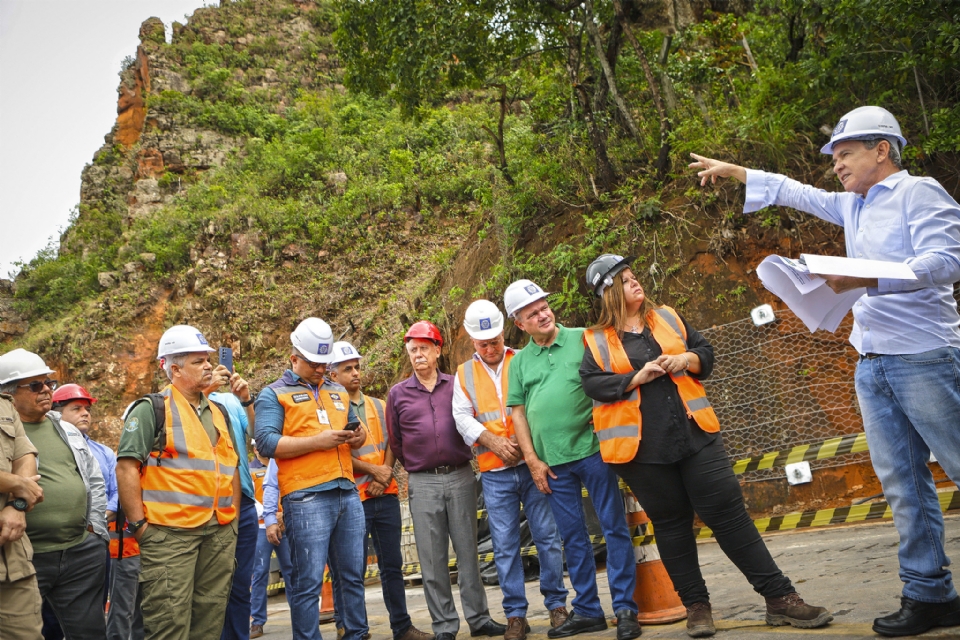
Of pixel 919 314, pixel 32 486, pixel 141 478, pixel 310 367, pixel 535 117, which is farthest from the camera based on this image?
pixel 535 117

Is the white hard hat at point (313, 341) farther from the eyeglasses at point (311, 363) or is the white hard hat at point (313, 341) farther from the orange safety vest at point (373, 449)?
the orange safety vest at point (373, 449)

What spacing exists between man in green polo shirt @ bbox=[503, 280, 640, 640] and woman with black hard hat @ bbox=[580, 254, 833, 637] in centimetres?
49

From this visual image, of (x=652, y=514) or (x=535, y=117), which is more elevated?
(x=535, y=117)

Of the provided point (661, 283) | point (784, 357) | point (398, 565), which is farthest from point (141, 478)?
point (661, 283)

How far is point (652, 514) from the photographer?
4.42 meters

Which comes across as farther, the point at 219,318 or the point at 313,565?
the point at 219,318

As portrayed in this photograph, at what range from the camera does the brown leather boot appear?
516cm

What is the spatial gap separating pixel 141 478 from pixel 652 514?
2.88 metres

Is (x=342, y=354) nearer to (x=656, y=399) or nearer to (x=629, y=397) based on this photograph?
(x=629, y=397)

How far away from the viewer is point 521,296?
212 inches

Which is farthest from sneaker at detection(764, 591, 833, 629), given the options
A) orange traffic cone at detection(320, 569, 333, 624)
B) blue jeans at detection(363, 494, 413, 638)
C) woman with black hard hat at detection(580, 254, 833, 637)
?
orange traffic cone at detection(320, 569, 333, 624)

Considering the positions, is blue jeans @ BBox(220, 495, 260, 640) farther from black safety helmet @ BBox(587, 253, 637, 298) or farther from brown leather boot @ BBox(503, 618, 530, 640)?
black safety helmet @ BBox(587, 253, 637, 298)

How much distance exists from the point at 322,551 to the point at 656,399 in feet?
7.97

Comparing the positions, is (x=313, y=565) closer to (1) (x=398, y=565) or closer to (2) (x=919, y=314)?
(1) (x=398, y=565)
